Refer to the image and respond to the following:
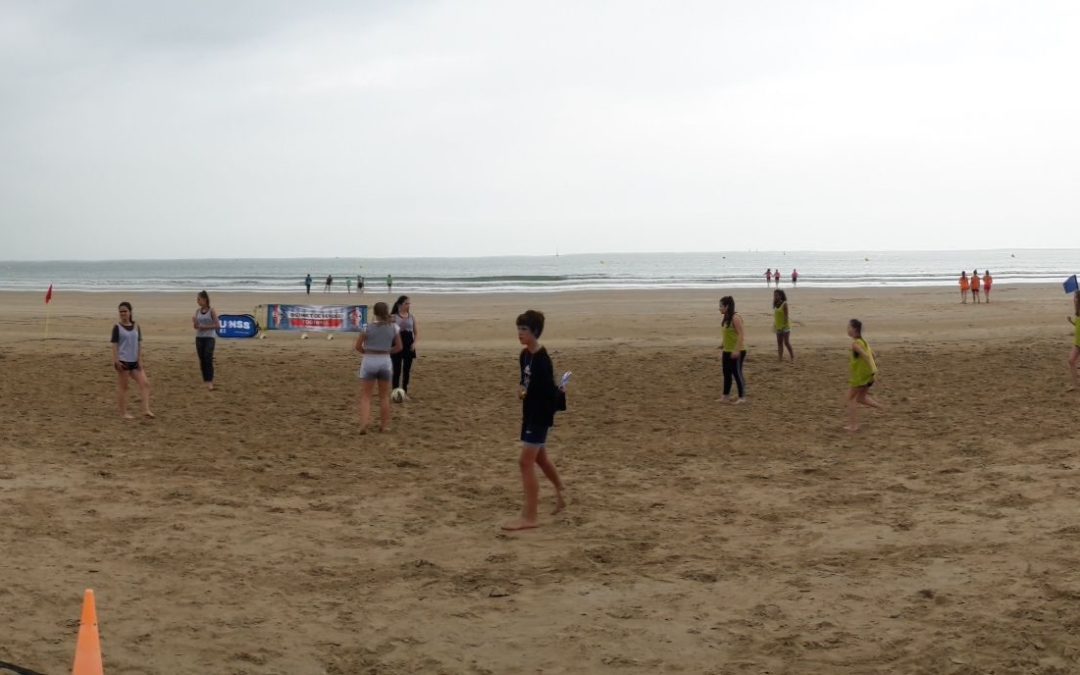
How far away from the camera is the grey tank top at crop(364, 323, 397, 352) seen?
10.4m

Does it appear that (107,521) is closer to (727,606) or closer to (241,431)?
(241,431)

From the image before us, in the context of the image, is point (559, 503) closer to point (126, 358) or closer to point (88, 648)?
point (88, 648)

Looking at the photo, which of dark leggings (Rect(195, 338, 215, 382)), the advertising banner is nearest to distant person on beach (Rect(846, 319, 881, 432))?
dark leggings (Rect(195, 338, 215, 382))

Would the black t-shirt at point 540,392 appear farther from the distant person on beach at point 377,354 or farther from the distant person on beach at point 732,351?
the distant person on beach at point 732,351

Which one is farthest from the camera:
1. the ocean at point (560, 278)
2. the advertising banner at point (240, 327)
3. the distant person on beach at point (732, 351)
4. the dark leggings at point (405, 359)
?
the ocean at point (560, 278)

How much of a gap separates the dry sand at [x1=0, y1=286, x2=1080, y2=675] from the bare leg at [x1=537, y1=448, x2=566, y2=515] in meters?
0.21

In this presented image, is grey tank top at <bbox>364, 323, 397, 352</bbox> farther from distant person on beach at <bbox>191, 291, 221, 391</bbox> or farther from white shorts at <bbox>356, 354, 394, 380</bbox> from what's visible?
distant person on beach at <bbox>191, 291, 221, 391</bbox>

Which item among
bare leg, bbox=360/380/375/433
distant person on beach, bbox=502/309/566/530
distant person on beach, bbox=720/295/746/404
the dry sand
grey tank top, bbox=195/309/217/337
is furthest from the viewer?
grey tank top, bbox=195/309/217/337

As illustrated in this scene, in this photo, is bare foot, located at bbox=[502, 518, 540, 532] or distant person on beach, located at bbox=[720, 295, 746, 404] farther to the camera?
distant person on beach, located at bbox=[720, 295, 746, 404]

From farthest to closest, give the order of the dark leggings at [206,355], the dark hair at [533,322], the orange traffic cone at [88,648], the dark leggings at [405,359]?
the dark leggings at [206,355]
the dark leggings at [405,359]
the dark hair at [533,322]
the orange traffic cone at [88,648]

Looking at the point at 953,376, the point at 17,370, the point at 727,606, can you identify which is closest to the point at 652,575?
the point at 727,606

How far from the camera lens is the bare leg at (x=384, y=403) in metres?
10.6

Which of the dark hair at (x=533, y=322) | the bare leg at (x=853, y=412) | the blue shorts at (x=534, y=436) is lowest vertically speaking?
the bare leg at (x=853, y=412)

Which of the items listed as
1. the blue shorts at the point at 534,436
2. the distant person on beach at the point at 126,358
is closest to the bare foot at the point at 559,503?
the blue shorts at the point at 534,436
